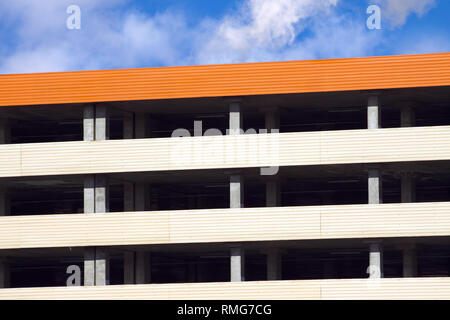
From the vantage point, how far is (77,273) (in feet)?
154

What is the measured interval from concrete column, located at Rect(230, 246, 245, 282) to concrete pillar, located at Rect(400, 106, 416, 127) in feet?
34.1

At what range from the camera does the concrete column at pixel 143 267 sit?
43.7 m

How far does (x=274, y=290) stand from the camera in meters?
38.8

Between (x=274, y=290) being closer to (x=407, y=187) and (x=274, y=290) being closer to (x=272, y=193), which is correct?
(x=272, y=193)

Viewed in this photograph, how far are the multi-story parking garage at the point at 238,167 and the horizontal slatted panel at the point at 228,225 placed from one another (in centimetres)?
6

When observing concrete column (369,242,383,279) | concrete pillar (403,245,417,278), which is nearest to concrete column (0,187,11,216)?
concrete column (369,242,383,279)

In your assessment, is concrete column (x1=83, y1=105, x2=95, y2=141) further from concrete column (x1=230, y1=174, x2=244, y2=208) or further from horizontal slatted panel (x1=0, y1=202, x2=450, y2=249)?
concrete column (x1=230, y1=174, x2=244, y2=208)

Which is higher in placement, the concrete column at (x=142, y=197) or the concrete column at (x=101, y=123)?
the concrete column at (x=101, y=123)

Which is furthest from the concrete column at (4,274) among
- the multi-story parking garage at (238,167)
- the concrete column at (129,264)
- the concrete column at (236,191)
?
the concrete column at (236,191)

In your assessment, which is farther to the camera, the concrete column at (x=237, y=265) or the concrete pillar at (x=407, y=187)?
the concrete pillar at (x=407, y=187)

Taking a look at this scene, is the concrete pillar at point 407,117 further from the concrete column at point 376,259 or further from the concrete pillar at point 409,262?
the concrete column at point 376,259

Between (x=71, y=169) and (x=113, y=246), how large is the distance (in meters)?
4.37

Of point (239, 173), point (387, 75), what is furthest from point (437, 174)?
point (239, 173)
